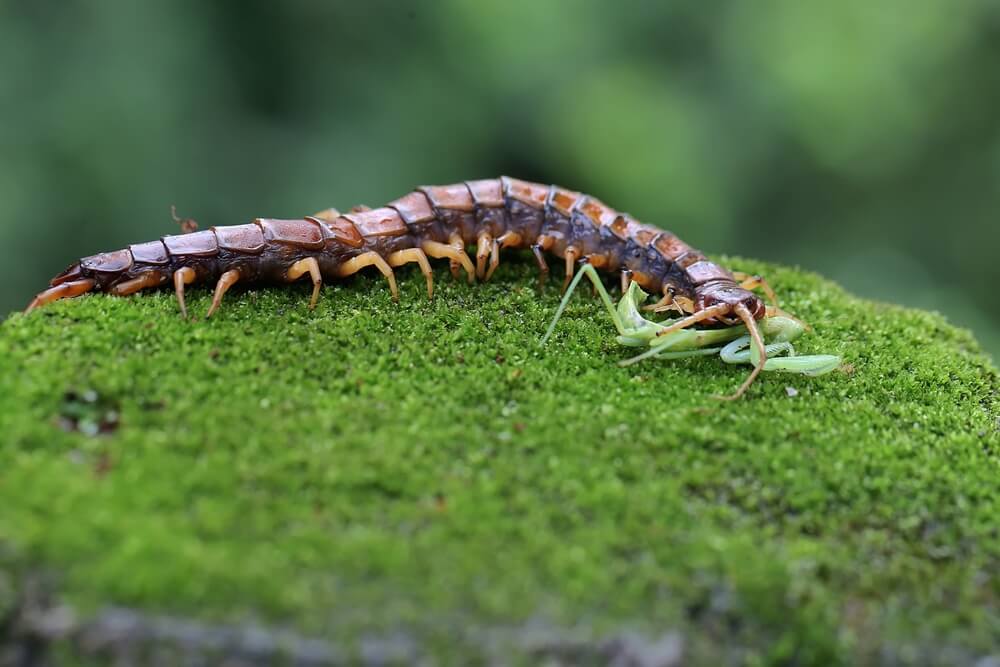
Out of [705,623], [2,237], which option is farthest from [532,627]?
[2,237]

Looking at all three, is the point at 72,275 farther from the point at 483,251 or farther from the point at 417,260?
the point at 483,251

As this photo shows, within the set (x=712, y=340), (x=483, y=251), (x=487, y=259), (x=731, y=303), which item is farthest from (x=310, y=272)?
(x=731, y=303)

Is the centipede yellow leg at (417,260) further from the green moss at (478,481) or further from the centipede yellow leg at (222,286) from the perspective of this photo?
the centipede yellow leg at (222,286)

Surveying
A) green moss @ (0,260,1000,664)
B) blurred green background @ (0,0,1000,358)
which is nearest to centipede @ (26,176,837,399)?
green moss @ (0,260,1000,664)

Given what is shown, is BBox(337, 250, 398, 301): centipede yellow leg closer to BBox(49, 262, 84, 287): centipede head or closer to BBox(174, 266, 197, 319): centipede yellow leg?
BBox(174, 266, 197, 319): centipede yellow leg

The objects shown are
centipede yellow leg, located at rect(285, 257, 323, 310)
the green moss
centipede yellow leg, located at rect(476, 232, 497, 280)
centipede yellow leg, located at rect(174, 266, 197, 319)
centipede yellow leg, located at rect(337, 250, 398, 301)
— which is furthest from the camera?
centipede yellow leg, located at rect(476, 232, 497, 280)

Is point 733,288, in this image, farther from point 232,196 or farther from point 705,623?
point 232,196
